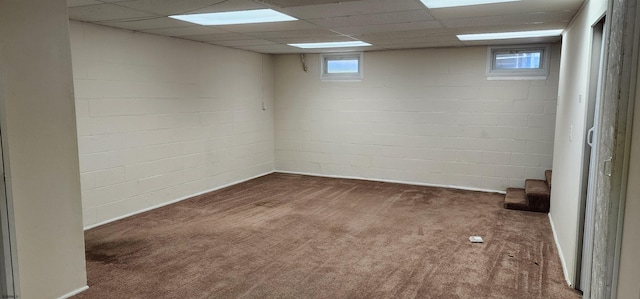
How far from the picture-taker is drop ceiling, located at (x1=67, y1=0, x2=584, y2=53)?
3590mm

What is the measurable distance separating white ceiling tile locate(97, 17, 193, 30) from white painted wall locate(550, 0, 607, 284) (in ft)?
12.1

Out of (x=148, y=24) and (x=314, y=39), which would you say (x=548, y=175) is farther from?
(x=148, y=24)

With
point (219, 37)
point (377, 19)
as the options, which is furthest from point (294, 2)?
point (219, 37)

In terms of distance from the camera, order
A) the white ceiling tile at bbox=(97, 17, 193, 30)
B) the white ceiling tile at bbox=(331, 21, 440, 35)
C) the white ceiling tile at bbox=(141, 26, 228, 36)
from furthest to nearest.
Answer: the white ceiling tile at bbox=(141, 26, 228, 36) < the white ceiling tile at bbox=(331, 21, 440, 35) < the white ceiling tile at bbox=(97, 17, 193, 30)

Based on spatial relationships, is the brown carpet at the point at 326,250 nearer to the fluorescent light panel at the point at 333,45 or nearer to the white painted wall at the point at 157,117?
the white painted wall at the point at 157,117

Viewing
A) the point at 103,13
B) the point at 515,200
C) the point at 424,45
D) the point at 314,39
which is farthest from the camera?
the point at 424,45

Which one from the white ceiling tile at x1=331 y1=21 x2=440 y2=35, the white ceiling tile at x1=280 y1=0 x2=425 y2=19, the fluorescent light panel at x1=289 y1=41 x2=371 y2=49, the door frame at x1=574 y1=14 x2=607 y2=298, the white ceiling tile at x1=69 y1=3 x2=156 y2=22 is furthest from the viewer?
the fluorescent light panel at x1=289 y1=41 x2=371 y2=49

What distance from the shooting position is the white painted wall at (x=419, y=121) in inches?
243

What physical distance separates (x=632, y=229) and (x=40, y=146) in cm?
319

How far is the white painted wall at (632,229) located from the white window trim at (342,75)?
5.68m

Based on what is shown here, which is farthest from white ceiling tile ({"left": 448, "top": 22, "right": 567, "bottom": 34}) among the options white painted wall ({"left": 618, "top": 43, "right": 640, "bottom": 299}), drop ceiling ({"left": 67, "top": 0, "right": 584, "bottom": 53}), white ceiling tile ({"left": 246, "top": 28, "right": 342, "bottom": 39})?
white painted wall ({"left": 618, "top": 43, "right": 640, "bottom": 299})

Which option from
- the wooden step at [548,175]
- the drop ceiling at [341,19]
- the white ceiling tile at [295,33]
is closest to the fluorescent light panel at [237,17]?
the drop ceiling at [341,19]

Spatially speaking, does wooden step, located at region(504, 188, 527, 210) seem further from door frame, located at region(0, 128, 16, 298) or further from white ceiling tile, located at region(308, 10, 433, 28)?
door frame, located at region(0, 128, 16, 298)

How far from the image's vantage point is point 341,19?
421 centimetres
